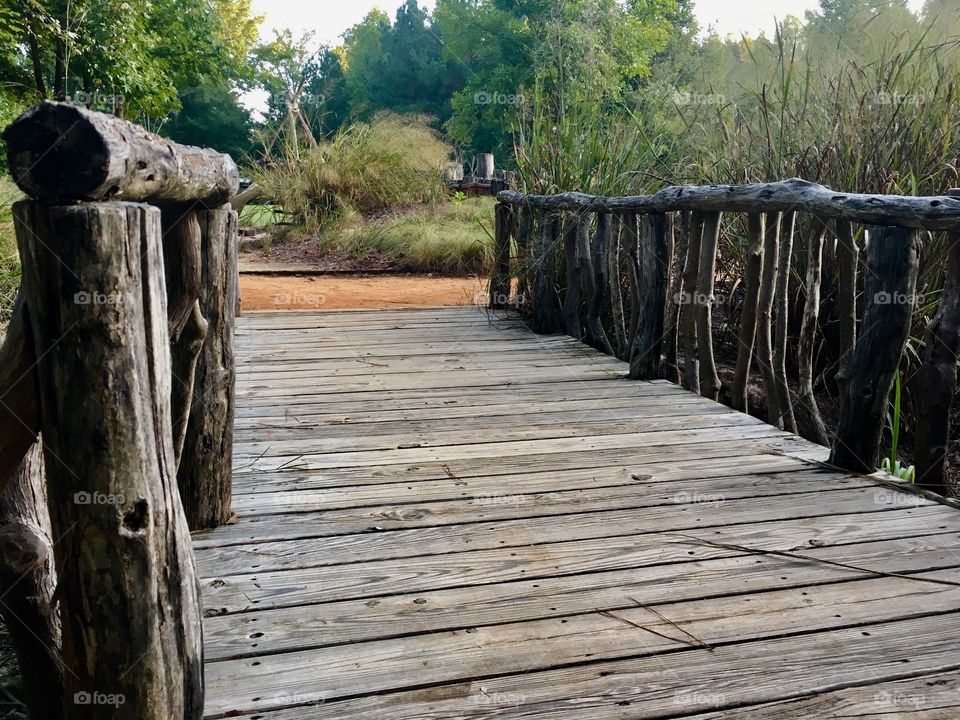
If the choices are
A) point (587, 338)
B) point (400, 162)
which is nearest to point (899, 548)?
point (587, 338)

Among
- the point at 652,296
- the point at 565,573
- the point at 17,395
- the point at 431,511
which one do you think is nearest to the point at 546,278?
the point at 652,296

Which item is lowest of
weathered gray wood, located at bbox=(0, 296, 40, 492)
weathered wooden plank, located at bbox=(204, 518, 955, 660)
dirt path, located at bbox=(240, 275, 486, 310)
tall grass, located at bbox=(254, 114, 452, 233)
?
weathered wooden plank, located at bbox=(204, 518, 955, 660)

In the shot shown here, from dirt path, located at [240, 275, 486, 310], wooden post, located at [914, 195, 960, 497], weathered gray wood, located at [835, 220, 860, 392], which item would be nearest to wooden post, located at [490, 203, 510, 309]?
dirt path, located at [240, 275, 486, 310]

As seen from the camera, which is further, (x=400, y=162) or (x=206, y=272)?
(x=400, y=162)

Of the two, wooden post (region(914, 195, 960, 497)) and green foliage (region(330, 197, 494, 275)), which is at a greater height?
green foliage (region(330, 197, 494, 275))

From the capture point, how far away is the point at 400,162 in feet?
42.9

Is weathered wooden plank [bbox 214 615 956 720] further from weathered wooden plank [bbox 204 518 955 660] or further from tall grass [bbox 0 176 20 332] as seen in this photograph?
A: tall grass [bbox 0 176 20 332]

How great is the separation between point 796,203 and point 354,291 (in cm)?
614

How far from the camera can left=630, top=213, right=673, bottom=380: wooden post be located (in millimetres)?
4453

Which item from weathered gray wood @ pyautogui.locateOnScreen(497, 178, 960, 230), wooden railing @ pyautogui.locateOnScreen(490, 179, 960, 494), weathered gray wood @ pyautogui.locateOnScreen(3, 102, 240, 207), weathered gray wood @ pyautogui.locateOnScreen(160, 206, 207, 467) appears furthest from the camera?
wooden railing @ pyautogui.locateOnScreen(490, 179, 960, 494)

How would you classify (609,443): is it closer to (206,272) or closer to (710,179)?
(206,272)

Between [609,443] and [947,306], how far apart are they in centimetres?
134

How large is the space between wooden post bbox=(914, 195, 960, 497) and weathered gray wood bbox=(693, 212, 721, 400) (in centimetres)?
128

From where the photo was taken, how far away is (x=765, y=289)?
3.72m
